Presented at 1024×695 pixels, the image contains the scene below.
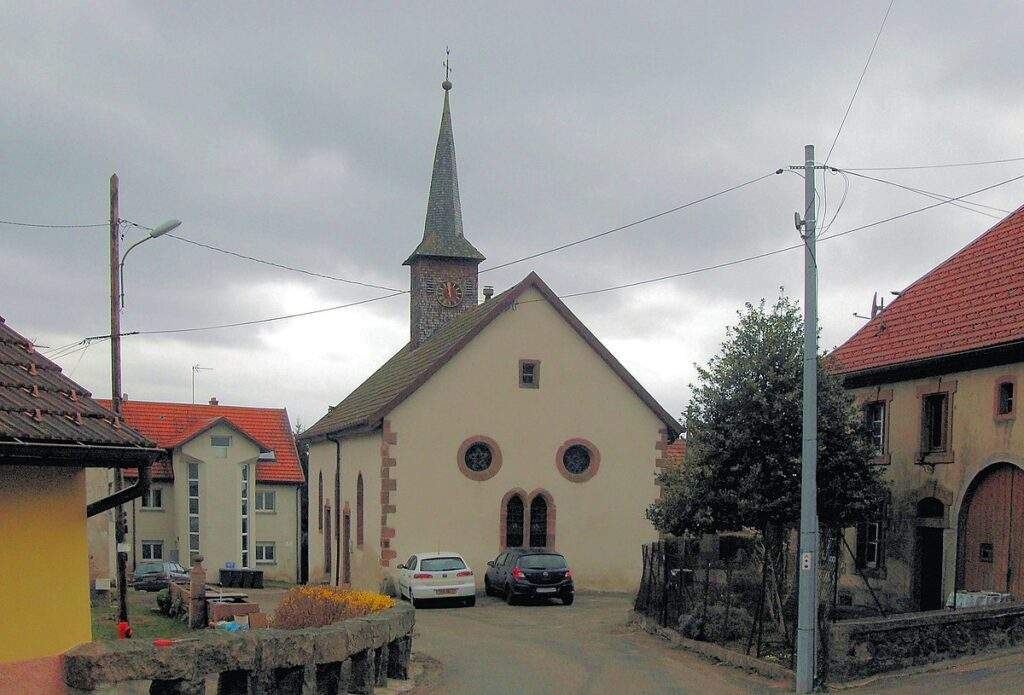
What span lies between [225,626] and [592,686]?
32.7 ft

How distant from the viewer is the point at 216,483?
162 feet

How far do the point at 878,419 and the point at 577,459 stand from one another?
10708mm

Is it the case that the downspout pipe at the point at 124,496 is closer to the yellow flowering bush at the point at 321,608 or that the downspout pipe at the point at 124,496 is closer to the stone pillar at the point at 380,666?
the stone pillar at the point at 380,666

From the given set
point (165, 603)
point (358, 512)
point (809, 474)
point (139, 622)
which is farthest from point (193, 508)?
point (809, 474)

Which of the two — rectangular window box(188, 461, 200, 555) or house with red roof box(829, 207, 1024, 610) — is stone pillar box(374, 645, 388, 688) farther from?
rectangular window box(188, 461, 200, 555)

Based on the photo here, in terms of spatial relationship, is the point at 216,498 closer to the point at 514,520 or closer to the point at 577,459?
the point at 514,520

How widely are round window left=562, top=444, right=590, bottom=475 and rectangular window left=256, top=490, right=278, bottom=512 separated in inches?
956

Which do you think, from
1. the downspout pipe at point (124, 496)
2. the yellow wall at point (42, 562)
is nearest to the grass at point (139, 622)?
the downspout pipe at point (124, 496)

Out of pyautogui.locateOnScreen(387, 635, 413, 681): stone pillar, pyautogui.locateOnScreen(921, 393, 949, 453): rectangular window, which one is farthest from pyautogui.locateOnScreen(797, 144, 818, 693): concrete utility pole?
pyautogui.locateOnScreen(921, 393, 949, 453): rectangular window

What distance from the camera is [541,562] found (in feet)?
89.7

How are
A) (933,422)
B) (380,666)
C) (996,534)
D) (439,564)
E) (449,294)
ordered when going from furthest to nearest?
(449,294) < (439,564) < (933,422) < (996,534) < (380,666)

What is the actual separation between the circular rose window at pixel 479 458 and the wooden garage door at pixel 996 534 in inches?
570

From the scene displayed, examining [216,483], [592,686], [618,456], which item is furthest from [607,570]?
[216,483]

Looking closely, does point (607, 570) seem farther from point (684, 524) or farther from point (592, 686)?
point (592, 686)
